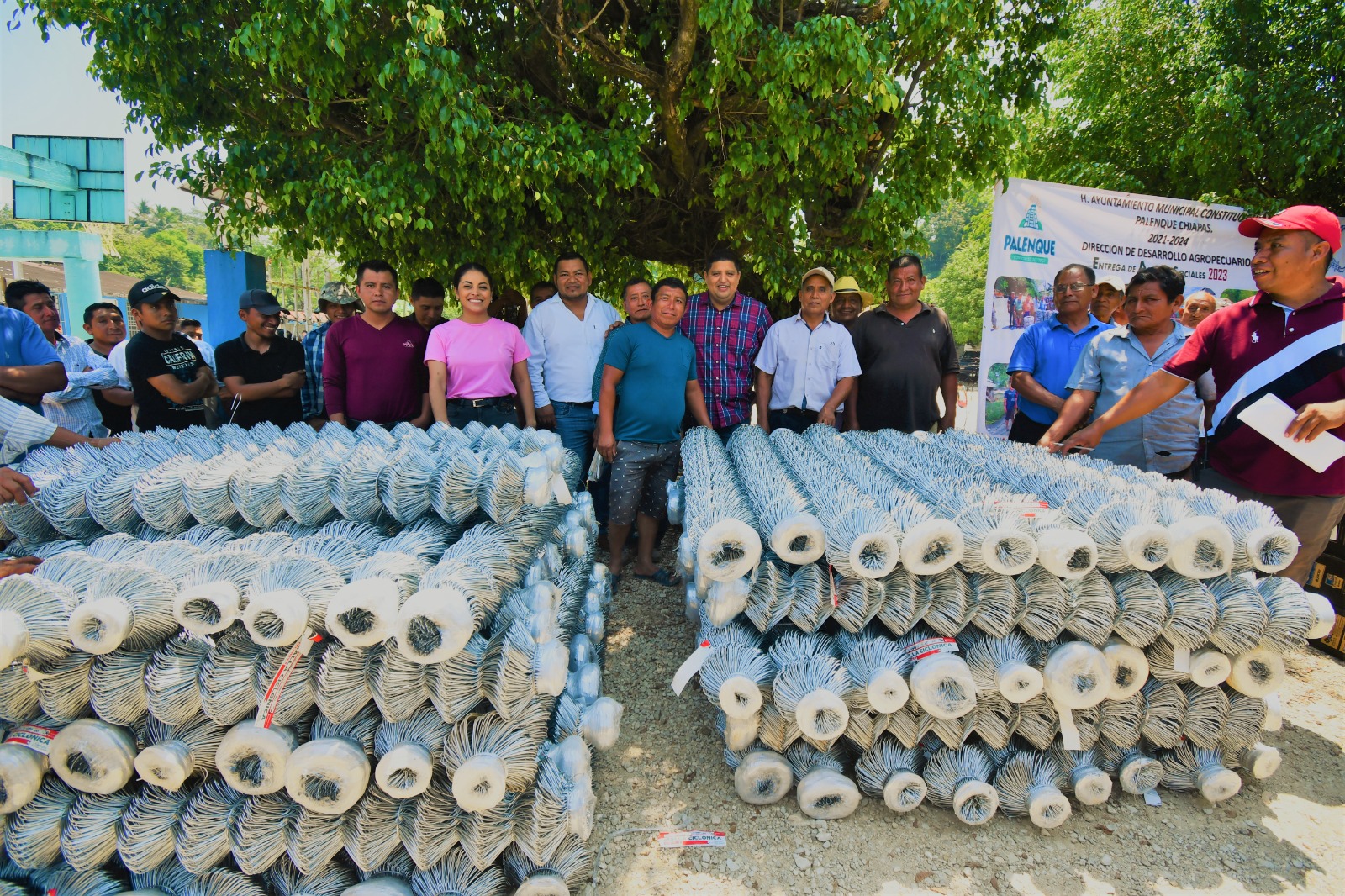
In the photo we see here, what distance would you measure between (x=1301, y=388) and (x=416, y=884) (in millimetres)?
3296

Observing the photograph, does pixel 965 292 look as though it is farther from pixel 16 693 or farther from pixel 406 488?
pixel 16 693

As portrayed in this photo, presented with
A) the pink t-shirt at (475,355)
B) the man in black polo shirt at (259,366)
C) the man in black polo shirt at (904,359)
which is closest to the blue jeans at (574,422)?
the pink t-shirt at (475,355)

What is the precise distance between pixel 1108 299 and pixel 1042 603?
9.99 ft

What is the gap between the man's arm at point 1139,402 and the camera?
2.91 m

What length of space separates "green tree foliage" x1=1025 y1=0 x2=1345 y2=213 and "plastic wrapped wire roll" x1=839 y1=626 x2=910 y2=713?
191 inches

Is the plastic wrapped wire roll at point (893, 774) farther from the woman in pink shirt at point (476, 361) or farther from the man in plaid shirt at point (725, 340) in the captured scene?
the woman in pink shirt at point (476, 361)

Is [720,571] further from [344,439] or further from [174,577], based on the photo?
[344,439]

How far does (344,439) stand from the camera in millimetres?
2691

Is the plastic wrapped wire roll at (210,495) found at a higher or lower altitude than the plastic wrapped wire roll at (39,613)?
higher

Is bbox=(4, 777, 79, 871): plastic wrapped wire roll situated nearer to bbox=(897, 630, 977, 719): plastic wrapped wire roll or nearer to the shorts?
bbox=(897, 630, 977, 719): plastic wrapped wire roll

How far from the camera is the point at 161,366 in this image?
12.0 ft

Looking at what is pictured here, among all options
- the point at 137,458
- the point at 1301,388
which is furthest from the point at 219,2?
the point at 1301,388

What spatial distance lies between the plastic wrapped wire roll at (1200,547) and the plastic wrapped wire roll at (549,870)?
1.87 m

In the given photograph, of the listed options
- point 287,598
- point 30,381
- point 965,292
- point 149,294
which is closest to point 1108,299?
point 287,598
